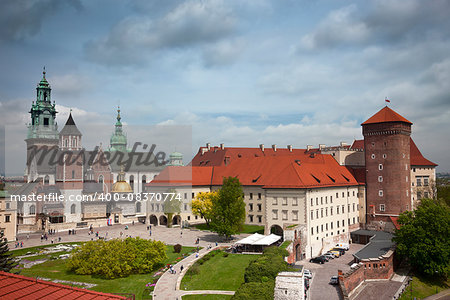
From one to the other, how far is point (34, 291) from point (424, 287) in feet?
163

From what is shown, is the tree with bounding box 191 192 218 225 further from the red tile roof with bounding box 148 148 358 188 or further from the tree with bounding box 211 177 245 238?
the tree with bounding box 211 177 245 238

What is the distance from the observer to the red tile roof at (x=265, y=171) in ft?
198

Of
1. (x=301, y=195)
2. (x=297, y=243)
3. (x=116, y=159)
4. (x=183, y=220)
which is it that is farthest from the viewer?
(x=116, y=159)

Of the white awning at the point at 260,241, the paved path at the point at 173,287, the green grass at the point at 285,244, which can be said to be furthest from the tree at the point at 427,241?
the paved path at the point at 173,287

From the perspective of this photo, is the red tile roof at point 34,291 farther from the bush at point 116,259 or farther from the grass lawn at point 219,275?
the bush at point 116,259

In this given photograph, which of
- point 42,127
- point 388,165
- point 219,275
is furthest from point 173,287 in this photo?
point 42,127

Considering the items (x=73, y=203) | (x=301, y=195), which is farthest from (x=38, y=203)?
(x=301, y=195)

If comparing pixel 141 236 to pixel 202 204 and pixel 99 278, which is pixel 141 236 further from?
pixel 99 278

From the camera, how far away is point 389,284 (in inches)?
1843

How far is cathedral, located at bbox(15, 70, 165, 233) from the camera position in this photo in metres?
78.9

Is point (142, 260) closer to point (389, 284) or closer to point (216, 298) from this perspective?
point (216, 298)

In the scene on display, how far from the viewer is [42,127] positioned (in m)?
98.3

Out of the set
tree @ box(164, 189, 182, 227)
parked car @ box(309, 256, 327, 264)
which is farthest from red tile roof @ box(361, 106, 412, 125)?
tree @ box(164, 189, 182, 227)

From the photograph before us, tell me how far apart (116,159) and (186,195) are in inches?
1908
